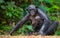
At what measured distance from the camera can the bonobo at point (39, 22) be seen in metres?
3.98

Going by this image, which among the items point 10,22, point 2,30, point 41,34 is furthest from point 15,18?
point 41,34

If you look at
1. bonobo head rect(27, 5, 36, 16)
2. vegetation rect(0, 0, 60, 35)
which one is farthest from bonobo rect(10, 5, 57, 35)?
vegetation rect(0, 0, 60, 35)

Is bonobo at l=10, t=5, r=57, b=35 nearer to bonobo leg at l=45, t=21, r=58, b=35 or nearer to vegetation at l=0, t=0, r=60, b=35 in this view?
bonobo leg at l=45, t=21, r=58, b=35

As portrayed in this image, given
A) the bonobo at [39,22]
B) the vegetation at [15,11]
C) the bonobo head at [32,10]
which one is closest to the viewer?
the bonobo at [39,22]

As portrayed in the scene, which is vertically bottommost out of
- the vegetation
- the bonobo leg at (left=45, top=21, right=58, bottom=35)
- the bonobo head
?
the vegetation

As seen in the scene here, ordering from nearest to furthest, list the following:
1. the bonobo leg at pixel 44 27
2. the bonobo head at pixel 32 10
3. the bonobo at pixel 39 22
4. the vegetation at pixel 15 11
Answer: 1. the bonobo leg at pixel 44 27
2. the bonobo at pixel 39 22
3. the bonobo head at pixel 32 10
4. the vegetation at pixel 15 11

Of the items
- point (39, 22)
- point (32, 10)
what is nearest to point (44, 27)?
point (39, 22)

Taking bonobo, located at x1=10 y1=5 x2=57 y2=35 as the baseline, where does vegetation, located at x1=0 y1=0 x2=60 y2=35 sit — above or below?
below

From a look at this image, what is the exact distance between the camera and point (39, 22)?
4.12m

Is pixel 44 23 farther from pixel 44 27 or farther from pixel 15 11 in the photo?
pixel 15 11

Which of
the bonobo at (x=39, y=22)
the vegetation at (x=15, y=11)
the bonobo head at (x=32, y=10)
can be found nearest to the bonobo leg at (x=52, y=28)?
the bonobo at (x=39, y=22)

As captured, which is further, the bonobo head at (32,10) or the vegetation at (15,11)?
the vegetation at (15,11)

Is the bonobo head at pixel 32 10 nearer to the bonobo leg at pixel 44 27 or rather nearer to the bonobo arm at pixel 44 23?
the bonobo arm at pixel 44 23

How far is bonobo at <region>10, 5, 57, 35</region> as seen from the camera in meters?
3.98
